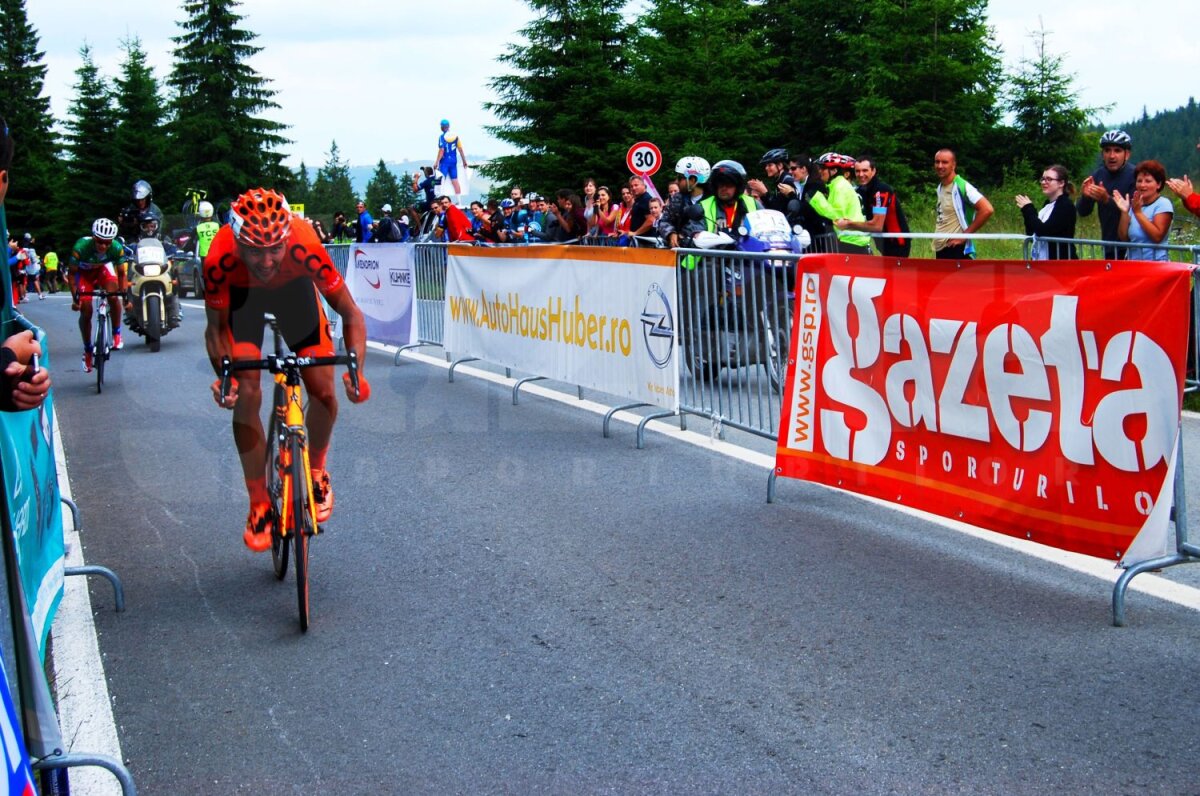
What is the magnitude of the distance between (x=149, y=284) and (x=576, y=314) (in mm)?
10238

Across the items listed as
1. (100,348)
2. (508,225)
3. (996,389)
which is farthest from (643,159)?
(996,389)

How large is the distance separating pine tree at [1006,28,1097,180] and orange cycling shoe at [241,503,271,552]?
36076 mm

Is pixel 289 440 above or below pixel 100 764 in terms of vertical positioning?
above

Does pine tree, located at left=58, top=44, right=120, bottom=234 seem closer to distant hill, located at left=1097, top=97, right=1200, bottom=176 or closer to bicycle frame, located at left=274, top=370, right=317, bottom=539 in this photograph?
distant hill, located at left=1097, top=97, right=1200, bottom=176

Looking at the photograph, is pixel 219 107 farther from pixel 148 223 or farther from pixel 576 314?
pixel 576 314

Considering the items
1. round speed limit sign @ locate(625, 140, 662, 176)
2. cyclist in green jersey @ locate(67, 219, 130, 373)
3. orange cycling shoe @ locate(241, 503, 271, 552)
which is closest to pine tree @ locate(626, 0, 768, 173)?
round speed limit sign @ locate(625, 140, 662, 176)

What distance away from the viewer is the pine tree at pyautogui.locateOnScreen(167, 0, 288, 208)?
7569cm

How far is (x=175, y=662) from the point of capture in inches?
211

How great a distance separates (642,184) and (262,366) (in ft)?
35.4

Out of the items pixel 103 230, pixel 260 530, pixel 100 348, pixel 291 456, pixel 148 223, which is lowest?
pixel 260 530

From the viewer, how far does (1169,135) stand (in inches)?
3467

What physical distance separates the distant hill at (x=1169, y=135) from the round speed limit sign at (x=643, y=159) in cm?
5909

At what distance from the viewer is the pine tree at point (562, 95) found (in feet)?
152

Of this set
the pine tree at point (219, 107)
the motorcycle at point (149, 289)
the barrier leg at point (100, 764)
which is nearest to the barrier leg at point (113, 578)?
the barrier leg at point (100, 764)
